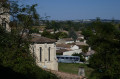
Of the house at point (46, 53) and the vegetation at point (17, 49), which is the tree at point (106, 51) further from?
the house at point (46, 53)

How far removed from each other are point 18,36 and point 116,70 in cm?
614

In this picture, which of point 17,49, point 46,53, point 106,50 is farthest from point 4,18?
point 46,53

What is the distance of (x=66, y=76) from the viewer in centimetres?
1478

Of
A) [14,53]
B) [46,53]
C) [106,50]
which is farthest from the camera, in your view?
[46,53]

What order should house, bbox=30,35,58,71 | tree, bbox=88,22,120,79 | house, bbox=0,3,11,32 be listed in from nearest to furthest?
house, bbox=0,3,11,32 < tree, bbox=88,22,120,79 < house, bbox=30,35,58,71

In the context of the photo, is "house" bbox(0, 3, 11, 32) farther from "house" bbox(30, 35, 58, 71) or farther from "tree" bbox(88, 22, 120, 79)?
Answer: "house" bbox(30, 35, 58, 71)

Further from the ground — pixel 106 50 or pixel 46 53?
pixel 106 50

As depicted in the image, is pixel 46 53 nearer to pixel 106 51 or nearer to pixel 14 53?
pixel 106 51

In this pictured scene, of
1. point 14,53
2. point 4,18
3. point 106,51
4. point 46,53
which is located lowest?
point 46,53

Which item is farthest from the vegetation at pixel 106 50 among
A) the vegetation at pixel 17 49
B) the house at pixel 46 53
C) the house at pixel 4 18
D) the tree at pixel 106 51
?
the house at pixel 46 53

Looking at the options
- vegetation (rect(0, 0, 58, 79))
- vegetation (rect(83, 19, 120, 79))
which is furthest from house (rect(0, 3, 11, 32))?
vegetation (rect(83, 19, 120, 79))

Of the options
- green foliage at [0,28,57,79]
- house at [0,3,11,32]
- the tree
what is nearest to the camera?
house at [0,3,11,32]

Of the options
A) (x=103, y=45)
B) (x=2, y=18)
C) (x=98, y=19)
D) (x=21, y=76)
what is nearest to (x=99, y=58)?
(x=103, y=45)

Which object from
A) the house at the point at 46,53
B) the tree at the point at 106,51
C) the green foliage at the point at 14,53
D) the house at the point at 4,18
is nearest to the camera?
the house at the point at 4,18
